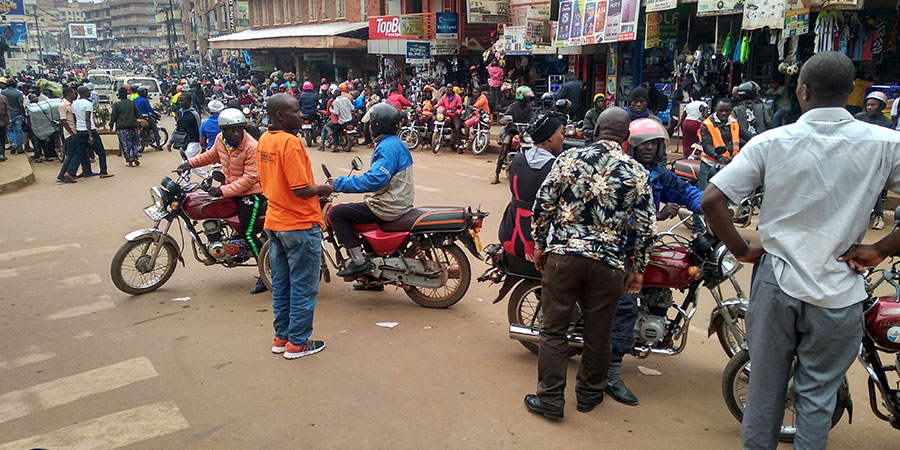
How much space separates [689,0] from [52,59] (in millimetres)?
92500

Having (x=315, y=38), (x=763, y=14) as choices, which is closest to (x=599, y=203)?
(x=763, y=14)

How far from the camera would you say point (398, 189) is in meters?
5.38

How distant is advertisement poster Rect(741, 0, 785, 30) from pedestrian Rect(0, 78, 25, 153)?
51.6 ft

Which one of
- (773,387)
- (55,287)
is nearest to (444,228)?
(773,387)

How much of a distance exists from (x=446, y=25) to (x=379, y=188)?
57.0 feet

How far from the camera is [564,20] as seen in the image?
15625 millimetres

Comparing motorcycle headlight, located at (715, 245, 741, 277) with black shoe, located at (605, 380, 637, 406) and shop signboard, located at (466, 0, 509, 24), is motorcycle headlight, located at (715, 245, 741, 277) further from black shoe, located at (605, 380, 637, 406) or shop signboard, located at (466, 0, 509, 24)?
shop signboard, located at (466, 0, 509, 24)

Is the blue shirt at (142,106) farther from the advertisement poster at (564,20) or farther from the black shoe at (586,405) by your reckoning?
the black shoe at (586,405)

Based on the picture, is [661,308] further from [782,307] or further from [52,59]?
[52,59]

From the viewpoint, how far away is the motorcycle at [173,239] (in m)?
6.09

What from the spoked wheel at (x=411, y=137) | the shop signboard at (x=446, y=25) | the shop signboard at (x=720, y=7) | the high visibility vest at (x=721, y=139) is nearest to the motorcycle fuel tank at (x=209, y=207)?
the high visibility vest at (x=721, y=139)

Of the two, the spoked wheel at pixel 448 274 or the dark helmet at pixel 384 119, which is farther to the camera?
the spoked wheel at pixel 448 274

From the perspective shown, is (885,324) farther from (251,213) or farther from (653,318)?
(251,213)

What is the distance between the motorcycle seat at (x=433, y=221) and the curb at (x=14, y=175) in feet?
32.5
